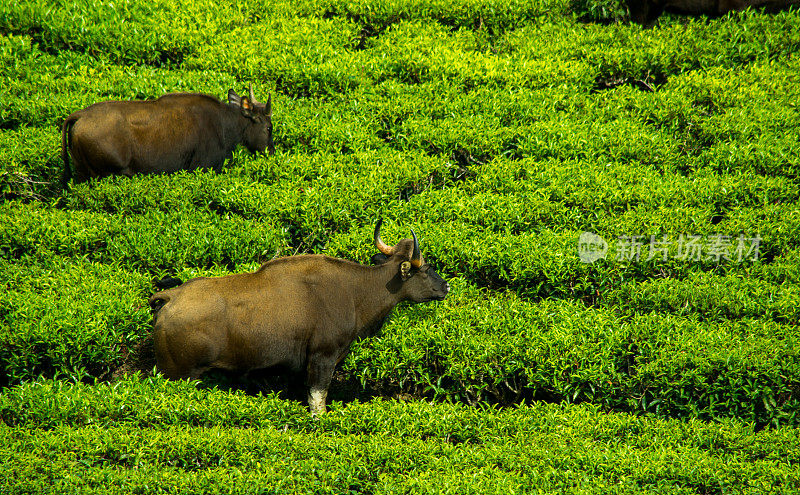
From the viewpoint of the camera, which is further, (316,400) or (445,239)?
(445,239)

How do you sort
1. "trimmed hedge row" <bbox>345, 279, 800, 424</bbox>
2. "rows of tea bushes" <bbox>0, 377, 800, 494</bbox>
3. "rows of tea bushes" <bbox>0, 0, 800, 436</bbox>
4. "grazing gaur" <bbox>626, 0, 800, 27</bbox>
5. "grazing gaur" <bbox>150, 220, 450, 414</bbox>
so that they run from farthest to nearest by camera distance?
"grazing gaur" <bbox>626, 0, 800, 27</bbox> → "rows of tea bushes" <bbox>0, 0, 800, 436</bbox> → "trimmed hedge row" <bbox>345, 279, 800, 424</bbox> → "grazing gaur" <bbox>150, 220, 450, 414</bbox> → "rows of tea bushes" <bbox>0, 377, 800, 494</bbox>

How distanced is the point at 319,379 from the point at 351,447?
107 cm

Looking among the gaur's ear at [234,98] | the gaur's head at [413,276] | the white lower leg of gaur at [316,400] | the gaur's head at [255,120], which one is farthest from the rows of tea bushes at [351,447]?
the gaur's ear at [234,98]

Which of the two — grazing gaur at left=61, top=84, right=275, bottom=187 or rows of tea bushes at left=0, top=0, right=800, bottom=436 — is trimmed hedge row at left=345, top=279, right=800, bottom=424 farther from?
grazing gaur at left=61, top=84, right=275, bottom=187

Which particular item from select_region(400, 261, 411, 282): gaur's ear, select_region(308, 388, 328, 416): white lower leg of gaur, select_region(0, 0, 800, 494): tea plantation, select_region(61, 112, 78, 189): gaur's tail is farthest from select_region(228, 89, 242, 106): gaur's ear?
select_region(308, 388, 328, 416): white lower leg of gaur

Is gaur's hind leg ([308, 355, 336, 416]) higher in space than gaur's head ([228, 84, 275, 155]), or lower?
lower

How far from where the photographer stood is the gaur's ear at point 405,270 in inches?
349

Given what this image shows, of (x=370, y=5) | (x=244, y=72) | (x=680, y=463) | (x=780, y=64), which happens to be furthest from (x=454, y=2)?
(x=680, y=463)

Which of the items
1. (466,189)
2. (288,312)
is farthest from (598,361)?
(466,189)

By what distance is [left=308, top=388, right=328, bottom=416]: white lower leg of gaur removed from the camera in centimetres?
852

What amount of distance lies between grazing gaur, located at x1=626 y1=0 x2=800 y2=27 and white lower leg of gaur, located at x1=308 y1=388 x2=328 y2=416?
10314mm

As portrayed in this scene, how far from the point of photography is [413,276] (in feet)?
29.6

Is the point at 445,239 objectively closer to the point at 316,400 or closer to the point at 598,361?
the point at 598,361

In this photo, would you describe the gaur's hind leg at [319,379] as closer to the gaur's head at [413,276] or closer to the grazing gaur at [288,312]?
the grazing gaur at [288,312]
